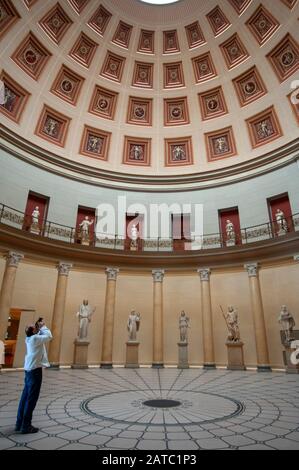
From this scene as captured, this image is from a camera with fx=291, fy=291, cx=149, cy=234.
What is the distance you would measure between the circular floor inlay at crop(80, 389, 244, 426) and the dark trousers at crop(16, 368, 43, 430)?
1418 millimetres

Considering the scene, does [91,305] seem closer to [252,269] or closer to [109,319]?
[109,319]

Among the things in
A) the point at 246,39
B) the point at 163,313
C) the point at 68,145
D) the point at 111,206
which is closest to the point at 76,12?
the point at 68,145

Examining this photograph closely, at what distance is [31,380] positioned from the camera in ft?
15.2

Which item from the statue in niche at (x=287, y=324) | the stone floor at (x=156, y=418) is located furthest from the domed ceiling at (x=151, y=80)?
the stone floor at (x=156, y=418)

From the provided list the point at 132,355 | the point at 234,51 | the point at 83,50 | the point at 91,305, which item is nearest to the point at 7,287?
the point at 91,305

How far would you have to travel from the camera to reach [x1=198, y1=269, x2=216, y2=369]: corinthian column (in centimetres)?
1541

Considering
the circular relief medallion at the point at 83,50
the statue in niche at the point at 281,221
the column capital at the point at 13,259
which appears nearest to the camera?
the column capital at the point at 13,259

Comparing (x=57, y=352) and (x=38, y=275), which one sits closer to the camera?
(x=57, y=352)

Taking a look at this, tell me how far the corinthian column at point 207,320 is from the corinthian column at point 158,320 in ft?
7.72

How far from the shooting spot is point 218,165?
20.3m

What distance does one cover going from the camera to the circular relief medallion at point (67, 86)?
781 inches

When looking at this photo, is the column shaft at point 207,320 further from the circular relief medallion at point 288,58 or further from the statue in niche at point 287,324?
the circular relief medallion at point 288,58

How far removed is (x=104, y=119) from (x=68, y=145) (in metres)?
3.45
